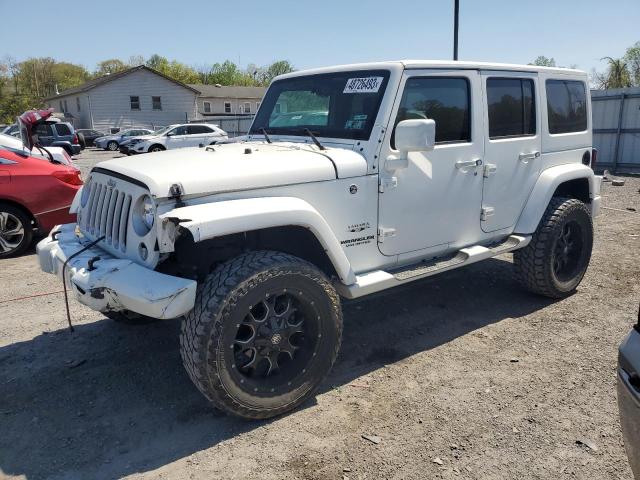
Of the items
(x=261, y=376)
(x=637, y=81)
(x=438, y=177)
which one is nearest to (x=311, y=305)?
(x=261, y=376)

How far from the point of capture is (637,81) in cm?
4462

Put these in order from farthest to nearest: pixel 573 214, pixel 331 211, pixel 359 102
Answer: pixel 573 214, pixel 359 102, pixel 331 211

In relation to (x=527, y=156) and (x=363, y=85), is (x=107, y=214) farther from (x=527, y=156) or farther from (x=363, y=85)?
(x=527, y=156)

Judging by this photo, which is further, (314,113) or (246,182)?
(314,113)

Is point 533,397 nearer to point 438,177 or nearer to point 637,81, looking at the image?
point 438,177

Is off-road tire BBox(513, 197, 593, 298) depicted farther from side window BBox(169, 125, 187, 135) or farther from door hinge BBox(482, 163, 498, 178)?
side window BBox(169, 125, 187, 135)

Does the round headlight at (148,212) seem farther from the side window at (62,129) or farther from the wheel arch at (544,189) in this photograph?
the side window at (62,129)

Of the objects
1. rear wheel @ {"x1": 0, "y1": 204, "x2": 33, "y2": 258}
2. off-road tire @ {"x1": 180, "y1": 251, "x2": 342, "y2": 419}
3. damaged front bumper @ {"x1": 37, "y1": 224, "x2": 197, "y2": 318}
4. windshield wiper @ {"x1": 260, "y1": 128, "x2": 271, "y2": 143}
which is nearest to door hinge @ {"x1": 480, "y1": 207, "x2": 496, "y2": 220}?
off-road tire @ {"x1": 180, "y1": 251, "x2": 342, "y2": 419}

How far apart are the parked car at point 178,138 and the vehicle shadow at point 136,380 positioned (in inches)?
→ 749

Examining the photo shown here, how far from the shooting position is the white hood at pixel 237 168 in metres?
2.83

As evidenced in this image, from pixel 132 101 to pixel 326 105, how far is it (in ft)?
132

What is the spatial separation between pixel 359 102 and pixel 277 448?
2371 millimetres

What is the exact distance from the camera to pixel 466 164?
13.1 ft

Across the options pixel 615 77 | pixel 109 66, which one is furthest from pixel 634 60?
pixel 109 66
